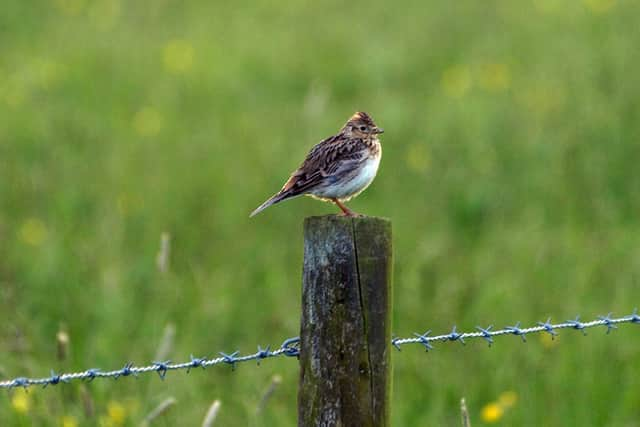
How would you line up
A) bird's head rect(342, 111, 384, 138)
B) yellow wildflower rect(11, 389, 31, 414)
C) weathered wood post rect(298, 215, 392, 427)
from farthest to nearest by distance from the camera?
1. bird's head rect(342, 111, 384, 138)
2. yellow wildflower rect(11, 389, 31, 414)
3. weathered wood post rect(298, 215, 392, 427)

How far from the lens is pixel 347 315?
379 centimetres

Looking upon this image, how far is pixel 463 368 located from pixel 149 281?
9.25 ft

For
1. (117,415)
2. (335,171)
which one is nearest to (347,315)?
(335,171)

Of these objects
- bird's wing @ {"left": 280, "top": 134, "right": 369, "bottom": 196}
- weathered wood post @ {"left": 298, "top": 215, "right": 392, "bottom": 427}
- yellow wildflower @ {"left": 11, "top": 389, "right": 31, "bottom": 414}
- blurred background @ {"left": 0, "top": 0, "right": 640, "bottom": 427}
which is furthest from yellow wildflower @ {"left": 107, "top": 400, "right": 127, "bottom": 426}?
weathered wood post @ {"left": 298, "top": 215, "right": 392, "bottom": 427}

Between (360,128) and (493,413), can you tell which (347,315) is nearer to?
(360,128)

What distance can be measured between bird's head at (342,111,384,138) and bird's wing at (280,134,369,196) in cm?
15

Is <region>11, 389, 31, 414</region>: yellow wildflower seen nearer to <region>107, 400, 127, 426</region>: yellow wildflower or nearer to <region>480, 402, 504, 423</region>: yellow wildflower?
<region>107, 400, 127, 426</region>: yellow wildflower

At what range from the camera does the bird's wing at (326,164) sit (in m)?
5.65

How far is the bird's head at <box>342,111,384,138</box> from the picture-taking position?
20.2 feet

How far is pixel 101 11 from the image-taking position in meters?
16.2

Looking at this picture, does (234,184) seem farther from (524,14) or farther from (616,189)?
(524,14)

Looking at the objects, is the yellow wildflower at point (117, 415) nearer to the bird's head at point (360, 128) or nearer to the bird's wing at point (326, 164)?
the bird's wing at point (326, 164)

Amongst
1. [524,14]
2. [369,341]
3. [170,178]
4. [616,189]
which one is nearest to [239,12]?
[524,14]

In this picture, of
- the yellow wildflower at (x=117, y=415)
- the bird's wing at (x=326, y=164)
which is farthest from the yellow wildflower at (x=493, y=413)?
the yellow wildflower at (x=117, y=415)
